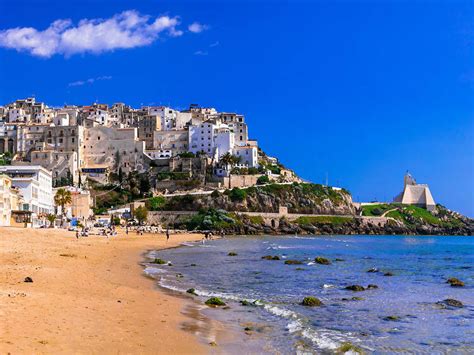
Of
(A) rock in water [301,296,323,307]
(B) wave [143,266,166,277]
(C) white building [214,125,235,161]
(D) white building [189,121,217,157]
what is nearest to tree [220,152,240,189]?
(C) white building [214,125,235,161]

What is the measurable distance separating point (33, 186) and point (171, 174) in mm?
35895

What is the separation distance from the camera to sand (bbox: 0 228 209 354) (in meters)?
9.89

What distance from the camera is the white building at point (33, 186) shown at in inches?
2315

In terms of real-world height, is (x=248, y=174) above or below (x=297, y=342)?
above

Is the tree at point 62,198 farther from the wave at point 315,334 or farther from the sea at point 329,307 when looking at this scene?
the wave at point 315,334

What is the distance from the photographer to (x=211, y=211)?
277ft

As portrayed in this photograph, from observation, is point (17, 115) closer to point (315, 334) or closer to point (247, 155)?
point (247, 155)

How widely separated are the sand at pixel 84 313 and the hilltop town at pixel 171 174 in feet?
177

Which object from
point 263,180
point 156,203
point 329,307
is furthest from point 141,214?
point 329,307

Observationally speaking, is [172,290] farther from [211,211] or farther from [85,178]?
[85,178]

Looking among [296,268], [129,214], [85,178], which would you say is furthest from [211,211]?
[296,268]

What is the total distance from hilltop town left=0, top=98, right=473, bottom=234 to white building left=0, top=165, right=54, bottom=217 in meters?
1.33

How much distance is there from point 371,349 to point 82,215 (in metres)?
69.4

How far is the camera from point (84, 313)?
12.9 m
